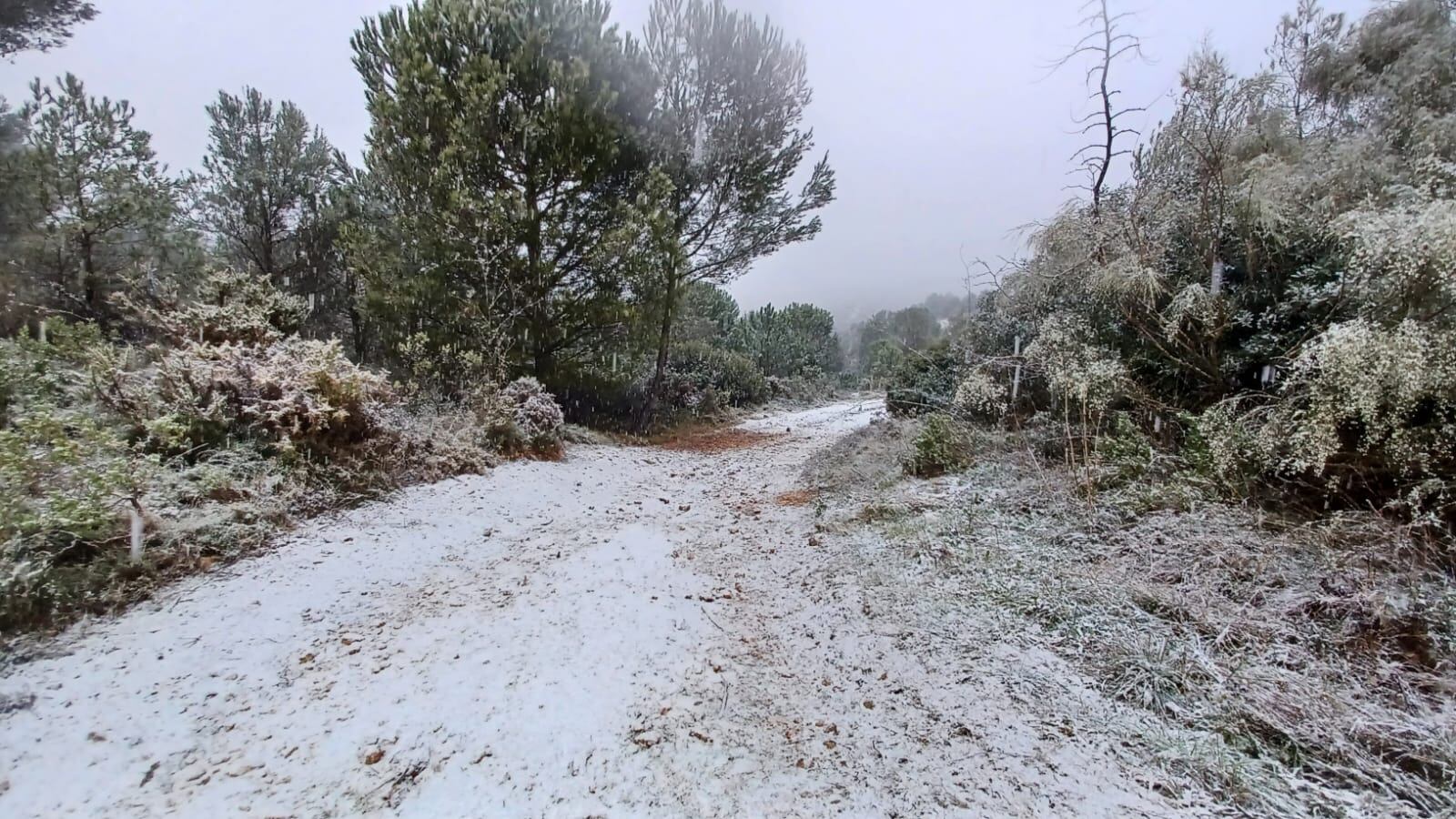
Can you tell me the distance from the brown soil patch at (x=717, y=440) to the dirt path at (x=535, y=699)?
5.55m

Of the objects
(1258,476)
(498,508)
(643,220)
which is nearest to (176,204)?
(643,220)

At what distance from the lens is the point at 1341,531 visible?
8.86ft

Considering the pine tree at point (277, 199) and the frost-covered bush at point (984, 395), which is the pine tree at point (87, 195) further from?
the frost-covered bush at point (984, 395)

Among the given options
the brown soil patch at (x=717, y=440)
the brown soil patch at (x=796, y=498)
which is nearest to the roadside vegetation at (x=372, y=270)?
the brown soil patch at (x=717, y=440)

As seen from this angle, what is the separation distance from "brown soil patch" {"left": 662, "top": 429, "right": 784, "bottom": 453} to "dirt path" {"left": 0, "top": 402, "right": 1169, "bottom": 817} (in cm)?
555

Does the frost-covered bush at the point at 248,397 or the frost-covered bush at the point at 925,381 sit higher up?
the frost-covered bush at the point at 248,397

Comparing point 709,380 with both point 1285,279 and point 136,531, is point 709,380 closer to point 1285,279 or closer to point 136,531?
point 1285,279

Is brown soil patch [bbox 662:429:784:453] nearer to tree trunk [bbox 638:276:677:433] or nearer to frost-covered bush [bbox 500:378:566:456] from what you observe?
tree trunk [bbox 638:276:677:433]

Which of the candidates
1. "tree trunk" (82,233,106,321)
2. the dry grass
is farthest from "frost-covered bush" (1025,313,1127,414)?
"tree trunk" (82,233,106,321)

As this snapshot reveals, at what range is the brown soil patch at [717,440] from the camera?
9357 millimetres

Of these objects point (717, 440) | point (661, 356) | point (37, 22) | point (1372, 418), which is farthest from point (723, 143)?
point (1372, 418)

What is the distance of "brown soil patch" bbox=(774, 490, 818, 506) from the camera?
5422mm

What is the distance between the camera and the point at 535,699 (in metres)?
2.25

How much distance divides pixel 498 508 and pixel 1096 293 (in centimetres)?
565
